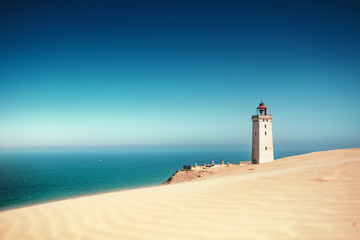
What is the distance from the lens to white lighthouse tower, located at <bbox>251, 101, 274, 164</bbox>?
1169 inches

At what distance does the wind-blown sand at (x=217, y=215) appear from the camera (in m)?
3.11

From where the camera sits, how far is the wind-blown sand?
3107mm

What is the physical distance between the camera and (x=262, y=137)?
98.4ft

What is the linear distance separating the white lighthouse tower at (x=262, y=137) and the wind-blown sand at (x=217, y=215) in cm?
2532

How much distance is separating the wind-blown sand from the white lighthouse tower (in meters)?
25.3

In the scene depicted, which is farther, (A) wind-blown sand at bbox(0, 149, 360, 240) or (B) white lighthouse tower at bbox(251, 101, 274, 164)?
(B) white lighthouse tower at bbox(251, 101, 274, 164)

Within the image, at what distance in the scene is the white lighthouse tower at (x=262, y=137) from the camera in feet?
97.4

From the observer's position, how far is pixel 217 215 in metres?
3.77

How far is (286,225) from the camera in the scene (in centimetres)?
315

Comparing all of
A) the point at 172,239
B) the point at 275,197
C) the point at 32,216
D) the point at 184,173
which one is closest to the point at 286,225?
the point at 275,197

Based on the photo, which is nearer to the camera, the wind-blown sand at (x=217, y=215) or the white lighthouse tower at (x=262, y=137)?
the wind-blown sand at (x=217, y=215)

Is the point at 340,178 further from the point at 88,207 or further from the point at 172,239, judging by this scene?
the point at 88,207

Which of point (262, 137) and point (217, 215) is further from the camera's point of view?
point (262, 137)

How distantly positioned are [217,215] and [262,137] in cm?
2862
